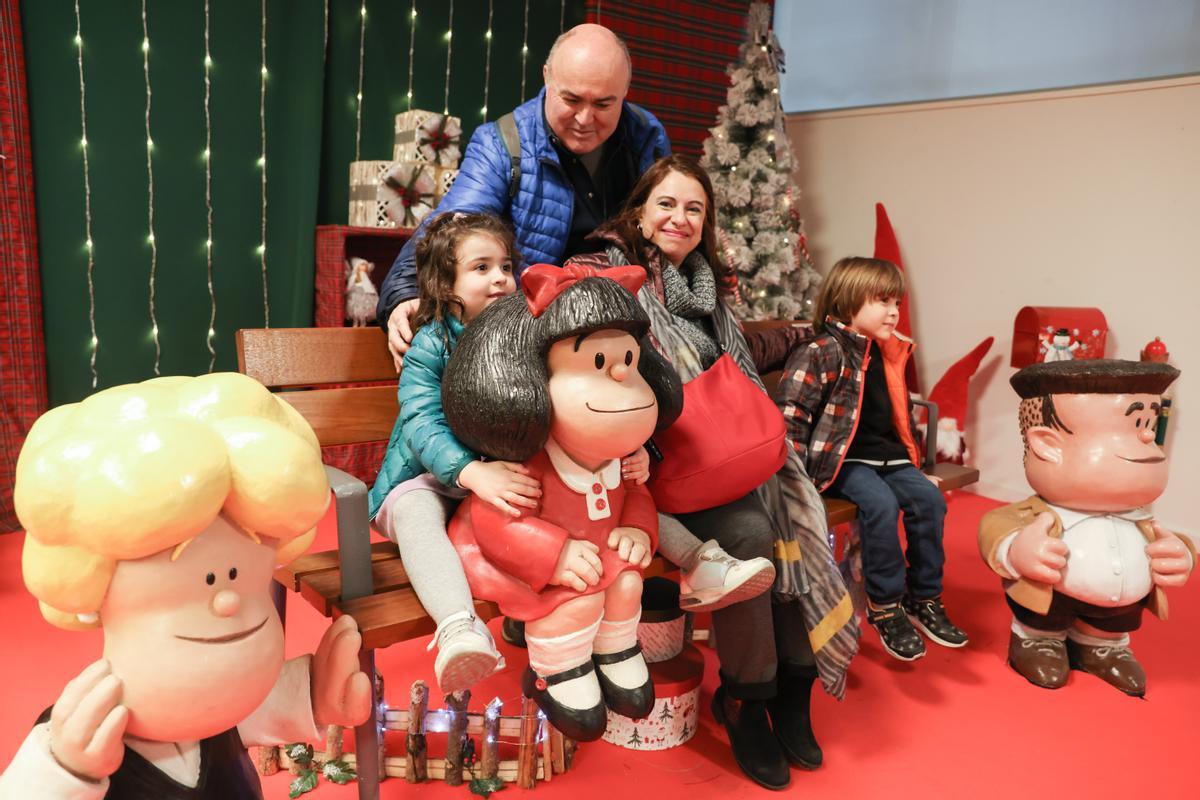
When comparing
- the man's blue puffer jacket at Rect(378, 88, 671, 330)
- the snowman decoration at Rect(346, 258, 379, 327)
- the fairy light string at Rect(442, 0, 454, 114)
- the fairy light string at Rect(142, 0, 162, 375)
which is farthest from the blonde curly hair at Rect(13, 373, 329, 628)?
the fairy light string at Rect(442, 0, 454, 114)

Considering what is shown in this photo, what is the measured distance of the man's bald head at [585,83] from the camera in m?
2.23

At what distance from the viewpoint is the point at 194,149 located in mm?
3906

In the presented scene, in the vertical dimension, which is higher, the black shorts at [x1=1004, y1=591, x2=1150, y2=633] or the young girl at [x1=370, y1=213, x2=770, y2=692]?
the young girl at [x1=370, y1=213, x2=770, y2=692]

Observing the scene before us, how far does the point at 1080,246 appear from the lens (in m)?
4.25

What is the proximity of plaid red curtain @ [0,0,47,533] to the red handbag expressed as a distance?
2.90 meters

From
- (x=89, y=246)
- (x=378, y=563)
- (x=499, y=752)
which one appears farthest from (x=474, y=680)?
(x=89, y=246)

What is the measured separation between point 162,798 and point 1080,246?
4.46 meters

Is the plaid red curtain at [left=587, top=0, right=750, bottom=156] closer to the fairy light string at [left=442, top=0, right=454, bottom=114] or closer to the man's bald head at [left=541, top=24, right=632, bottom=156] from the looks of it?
the fairy light string at [left=442, top=0, right=454, bottom=114]

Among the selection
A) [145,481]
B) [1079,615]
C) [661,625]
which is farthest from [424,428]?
[1079,615]

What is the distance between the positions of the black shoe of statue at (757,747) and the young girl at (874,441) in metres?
0.60

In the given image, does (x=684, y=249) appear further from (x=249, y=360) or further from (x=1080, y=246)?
(x=1080, y=246)

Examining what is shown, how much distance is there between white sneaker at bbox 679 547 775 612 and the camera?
1.75 meters

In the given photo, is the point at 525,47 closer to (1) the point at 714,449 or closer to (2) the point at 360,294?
(2) the point at 360,294

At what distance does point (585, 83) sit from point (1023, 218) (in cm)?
313
